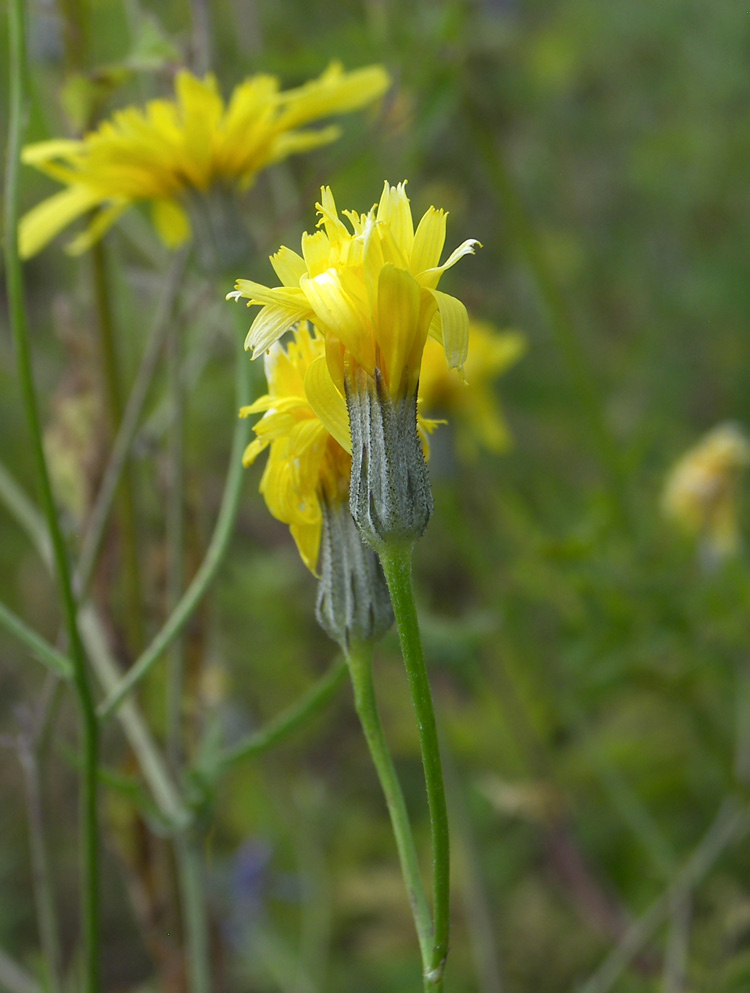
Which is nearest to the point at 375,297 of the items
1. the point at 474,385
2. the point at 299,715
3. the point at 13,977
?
the point at 299,715

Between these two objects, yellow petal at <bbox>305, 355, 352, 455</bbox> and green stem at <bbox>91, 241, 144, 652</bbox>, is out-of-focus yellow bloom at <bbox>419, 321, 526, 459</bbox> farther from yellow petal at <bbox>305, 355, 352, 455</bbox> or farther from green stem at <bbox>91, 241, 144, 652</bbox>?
yellow petal at <bbox>305, 355, 352, 455</bbox>

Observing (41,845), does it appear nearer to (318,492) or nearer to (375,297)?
(318,492)

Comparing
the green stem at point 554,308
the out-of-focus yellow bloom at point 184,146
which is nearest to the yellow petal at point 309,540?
the out-of-focus yellow bloom at point 184,146

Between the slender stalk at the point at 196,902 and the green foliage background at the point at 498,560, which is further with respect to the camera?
the green foliage background at the point at 498,560

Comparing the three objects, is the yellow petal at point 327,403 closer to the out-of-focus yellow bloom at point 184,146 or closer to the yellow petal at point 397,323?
the yellow petal at point 397,323

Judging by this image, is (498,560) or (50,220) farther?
(498,560)
